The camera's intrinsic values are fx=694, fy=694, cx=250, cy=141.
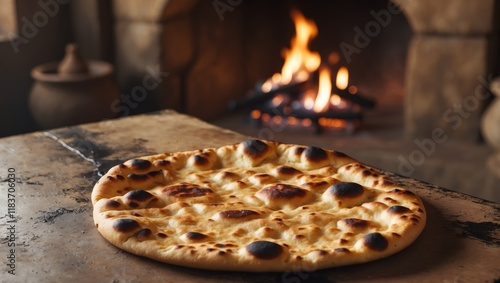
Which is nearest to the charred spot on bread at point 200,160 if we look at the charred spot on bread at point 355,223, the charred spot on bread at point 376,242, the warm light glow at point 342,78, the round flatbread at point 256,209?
the round flatbread at point 256,209

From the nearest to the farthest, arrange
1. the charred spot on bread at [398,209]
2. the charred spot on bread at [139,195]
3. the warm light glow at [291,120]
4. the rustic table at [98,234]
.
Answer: the rustic table at [98,234] < the charred spot on bread at [398,209] < the charred spot on bread at [139,195] < the warm light glow at [291,120]

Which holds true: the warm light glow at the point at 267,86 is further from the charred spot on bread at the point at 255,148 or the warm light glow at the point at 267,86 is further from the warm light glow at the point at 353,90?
the charred spot on bread at the point at 255,148

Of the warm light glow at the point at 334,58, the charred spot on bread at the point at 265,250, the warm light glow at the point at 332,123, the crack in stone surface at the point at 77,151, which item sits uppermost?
the charred spot on bread at the point at 265,250

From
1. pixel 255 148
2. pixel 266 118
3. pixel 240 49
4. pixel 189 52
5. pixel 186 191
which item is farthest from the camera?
pixel 240 49

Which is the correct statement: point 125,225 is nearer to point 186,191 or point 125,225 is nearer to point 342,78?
point 186,191

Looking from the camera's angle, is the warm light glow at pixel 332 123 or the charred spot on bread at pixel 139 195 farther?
the warm light glow at pixel 332 123

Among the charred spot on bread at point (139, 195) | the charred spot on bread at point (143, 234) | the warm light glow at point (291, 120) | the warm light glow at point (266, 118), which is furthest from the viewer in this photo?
the warm light glow at point (266, 118)

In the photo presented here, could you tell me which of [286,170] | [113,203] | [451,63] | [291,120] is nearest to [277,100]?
[291,120]
